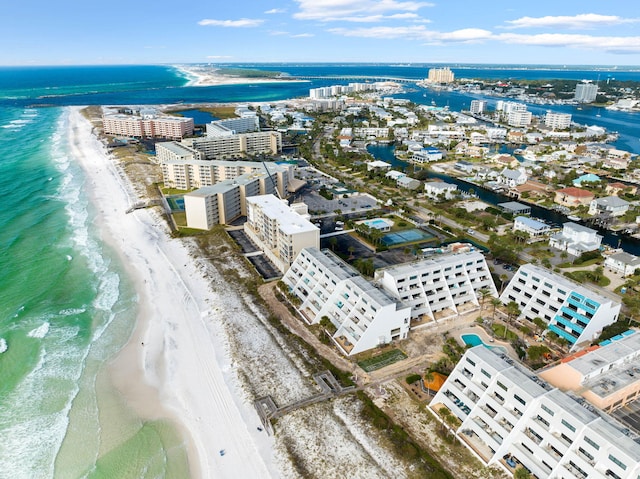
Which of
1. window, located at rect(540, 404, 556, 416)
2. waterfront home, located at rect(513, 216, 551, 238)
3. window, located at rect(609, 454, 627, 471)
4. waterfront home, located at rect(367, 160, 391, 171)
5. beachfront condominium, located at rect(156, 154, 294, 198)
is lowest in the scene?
waterfront home, located at rect(513, 216, 551, 238)

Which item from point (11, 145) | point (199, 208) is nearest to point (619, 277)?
point (199, 208)

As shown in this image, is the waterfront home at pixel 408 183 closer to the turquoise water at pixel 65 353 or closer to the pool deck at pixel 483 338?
the pool deck at pixel 483 338

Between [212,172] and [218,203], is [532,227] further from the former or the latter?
[212,172]

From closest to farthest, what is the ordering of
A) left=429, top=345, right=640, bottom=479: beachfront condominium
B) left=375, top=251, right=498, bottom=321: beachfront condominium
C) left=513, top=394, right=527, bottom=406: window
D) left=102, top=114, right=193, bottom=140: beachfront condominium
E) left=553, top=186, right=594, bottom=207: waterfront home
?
left=429, top=345, right=640, bottom=479: beachfront condominium, left=513, top=394, right=527, bottom=406: window, left=375, top=251, right=498, bottom=321: beachfront condominium, left=553, top=186, right=594, bottom=207: waterfront home, left=102, top=114, right=193, bottom=140: beachfront condominium

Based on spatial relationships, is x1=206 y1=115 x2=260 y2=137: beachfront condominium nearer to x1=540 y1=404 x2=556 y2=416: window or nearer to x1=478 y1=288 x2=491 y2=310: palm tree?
→ x1=478 y1=288 x2=491 y2=310: palm tree

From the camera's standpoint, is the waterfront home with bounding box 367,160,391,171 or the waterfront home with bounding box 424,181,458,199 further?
the waterfront home with bounding box 367,160,391,171

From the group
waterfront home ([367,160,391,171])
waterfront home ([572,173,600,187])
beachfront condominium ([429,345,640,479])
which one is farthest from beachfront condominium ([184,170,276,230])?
waterfront home ([572,173,600,187])

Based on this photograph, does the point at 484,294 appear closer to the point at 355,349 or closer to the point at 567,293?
the point at 567,293
